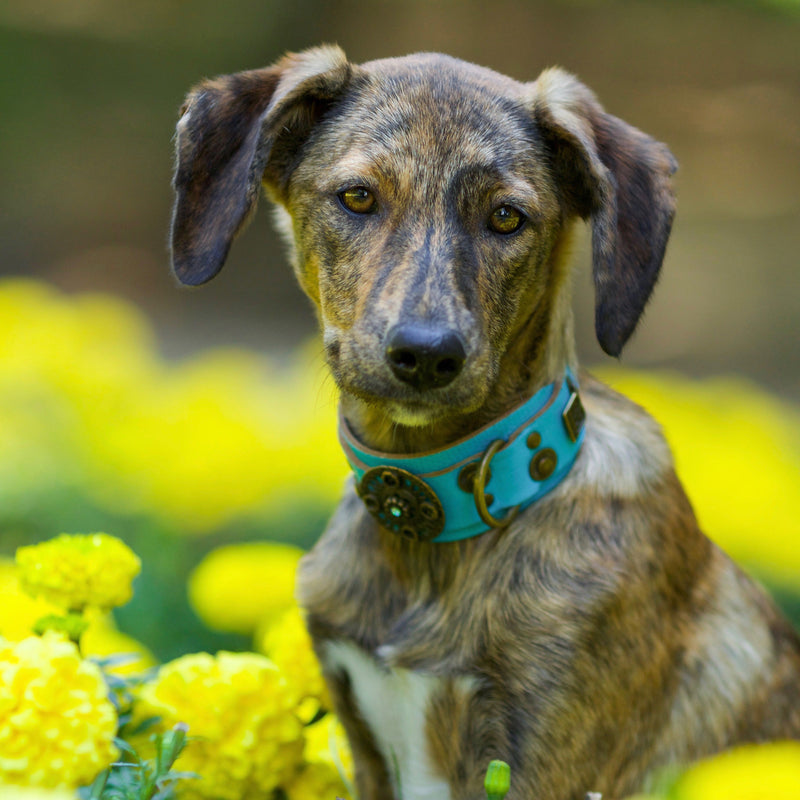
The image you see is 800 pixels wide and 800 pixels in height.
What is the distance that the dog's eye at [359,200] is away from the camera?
2.24 metres

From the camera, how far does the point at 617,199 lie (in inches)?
88.0

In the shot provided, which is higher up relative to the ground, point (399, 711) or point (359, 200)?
point (359, 200)

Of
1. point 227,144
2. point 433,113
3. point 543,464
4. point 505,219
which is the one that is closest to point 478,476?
point 543,464

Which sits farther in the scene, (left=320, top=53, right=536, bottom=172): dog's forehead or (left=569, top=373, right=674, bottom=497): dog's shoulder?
(left=569, top=373, right=674, bottom=497): dog's shoulder

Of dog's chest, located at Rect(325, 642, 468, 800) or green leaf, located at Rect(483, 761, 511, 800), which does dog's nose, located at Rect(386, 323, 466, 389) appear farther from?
green leaf, located at Rect(483, 761, 511, 800)

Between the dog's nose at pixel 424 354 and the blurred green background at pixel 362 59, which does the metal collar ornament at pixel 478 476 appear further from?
the blurred green background at pixel 362 59

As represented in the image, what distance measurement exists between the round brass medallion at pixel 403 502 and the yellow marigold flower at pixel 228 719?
500mm

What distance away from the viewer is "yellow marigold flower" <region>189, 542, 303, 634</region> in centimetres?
320

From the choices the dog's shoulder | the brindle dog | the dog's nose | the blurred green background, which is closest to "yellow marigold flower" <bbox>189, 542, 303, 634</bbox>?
the brindle dog

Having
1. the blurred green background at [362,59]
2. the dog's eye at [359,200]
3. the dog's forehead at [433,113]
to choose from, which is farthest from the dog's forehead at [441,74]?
the blurred green background at [362,59]

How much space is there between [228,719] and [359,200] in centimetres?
114

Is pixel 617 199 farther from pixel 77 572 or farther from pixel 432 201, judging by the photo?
pixel 77 572

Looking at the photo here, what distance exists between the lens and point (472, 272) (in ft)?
7.14

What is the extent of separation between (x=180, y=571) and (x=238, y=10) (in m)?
3.92
